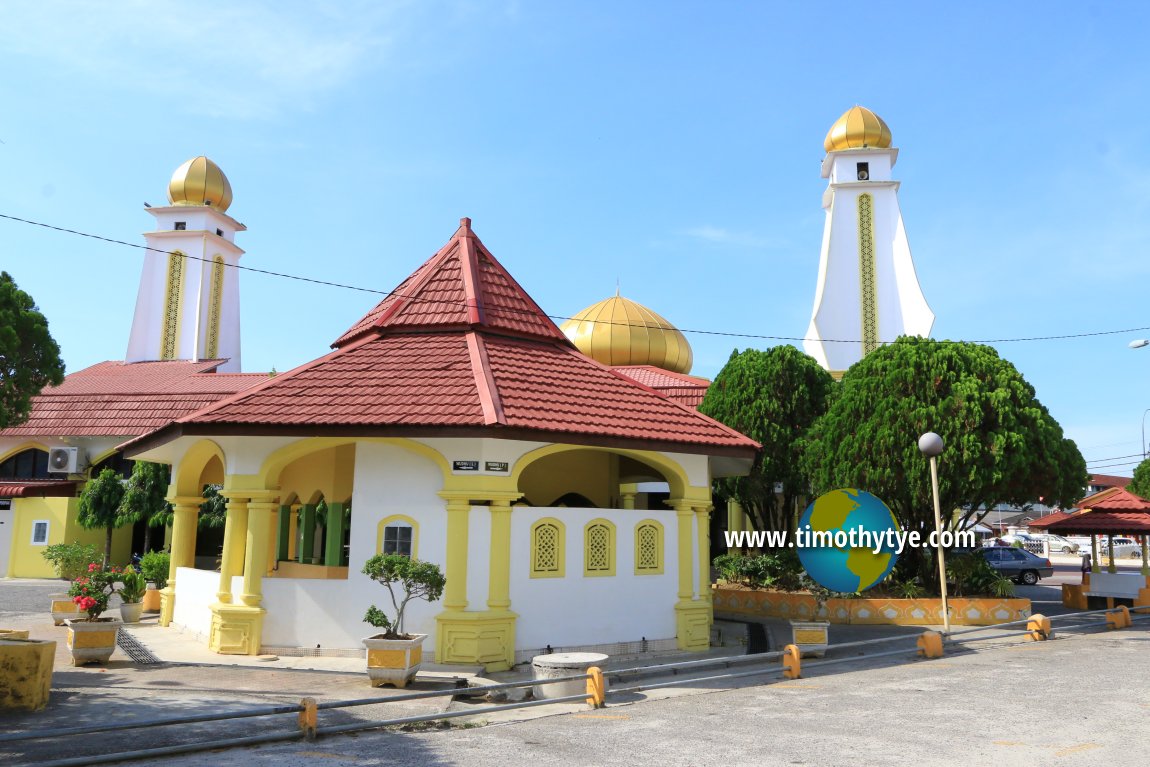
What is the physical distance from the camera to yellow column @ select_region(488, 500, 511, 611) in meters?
12.8

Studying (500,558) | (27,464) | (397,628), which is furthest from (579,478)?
(27,464)

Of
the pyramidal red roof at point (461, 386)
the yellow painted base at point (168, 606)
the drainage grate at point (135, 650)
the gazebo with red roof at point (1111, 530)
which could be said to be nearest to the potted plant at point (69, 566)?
the yellow painted base at point (168, 606)

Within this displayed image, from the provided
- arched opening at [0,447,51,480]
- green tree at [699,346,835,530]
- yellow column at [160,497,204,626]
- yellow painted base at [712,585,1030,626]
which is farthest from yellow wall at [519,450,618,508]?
arched opening at [0,447,51,480]

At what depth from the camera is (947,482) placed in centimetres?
1786

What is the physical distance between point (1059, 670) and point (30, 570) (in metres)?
30.8

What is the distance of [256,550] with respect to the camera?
1327 centimetres

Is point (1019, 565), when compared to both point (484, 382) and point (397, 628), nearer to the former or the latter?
point (484, 382)

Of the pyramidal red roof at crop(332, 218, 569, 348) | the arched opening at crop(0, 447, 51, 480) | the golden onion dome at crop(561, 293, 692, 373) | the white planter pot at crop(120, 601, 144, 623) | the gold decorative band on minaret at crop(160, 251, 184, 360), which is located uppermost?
the gold decorative band on minaret at crop(160, 251, 184, 360)

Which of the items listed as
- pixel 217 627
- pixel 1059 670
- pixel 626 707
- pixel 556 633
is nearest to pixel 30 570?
pixel 217 627

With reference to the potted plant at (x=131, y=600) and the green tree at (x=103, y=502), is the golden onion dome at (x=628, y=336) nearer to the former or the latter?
the green tree at (x=103, y=502)

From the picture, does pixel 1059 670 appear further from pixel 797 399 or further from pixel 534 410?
pixel 797 399

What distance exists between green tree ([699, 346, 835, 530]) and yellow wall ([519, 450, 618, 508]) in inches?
213

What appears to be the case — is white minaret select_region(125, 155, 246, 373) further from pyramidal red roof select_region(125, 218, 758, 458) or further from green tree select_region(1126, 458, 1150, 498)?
green tree select_region(1126, 458, 1150, 498)

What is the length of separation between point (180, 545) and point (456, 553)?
7302 millimetres
